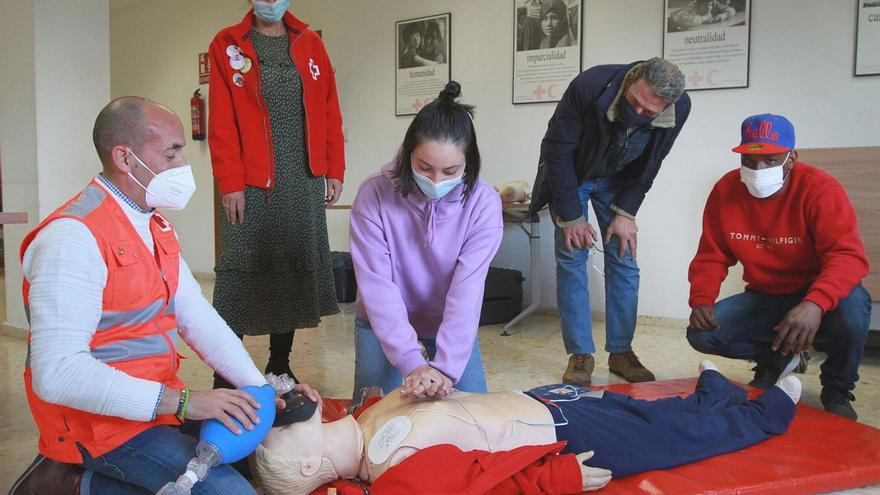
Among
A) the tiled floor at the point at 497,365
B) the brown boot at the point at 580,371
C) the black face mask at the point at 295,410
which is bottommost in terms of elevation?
the tiled floor at the point at 497,365

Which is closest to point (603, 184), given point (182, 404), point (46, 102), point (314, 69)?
point (314, 69)

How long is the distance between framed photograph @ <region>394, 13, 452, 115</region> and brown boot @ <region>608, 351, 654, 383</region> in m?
2.58

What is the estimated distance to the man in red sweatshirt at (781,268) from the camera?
2221 millimetres

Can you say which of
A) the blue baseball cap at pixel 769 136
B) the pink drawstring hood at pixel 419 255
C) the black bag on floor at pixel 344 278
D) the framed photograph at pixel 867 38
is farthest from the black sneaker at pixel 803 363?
the black bag on floor at pixel 344 278

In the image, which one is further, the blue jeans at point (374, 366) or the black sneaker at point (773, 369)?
the black sneaker at point (773, 369)

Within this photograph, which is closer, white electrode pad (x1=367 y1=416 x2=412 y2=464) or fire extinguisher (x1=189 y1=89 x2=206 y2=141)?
white electrode pad (x1=367 y1=416 x2=412 y2=464)

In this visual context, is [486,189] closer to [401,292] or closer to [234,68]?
[401,292]

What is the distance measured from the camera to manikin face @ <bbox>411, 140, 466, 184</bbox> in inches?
69.6

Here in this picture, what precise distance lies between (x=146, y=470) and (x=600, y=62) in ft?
11.6

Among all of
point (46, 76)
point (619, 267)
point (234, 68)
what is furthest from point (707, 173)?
point (46, 76)

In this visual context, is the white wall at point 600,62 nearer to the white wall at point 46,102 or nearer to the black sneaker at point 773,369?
the black sneaker at point 773,369

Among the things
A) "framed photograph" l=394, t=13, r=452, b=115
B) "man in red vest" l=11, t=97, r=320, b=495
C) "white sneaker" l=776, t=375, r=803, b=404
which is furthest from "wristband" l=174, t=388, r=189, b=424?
"framed photograph" l=394, t=13, r=452, b=115

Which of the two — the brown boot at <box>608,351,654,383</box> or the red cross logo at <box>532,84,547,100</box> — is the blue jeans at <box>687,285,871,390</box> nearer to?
the brown boot at <box>608,351,654,383</box>

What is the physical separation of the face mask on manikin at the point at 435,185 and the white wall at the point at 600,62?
99.9 inches
